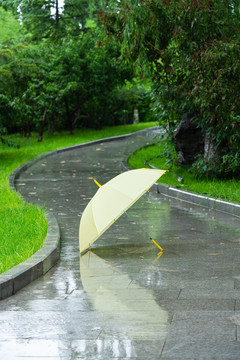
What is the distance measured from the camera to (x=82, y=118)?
38594 millimetres

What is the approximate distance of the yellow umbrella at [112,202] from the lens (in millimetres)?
7688

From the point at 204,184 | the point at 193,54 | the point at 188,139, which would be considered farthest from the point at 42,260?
the point at 188,139

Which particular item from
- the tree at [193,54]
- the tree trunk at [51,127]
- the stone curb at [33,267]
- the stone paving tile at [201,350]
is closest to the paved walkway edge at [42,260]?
the stone curb at [33,267]

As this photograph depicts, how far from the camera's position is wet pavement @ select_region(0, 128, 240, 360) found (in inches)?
178

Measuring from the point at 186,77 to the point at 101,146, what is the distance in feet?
48.6

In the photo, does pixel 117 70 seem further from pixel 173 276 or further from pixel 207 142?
pixel 173 276

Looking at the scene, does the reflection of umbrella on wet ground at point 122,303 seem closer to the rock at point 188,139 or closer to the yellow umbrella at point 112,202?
the yellow umbrella at point 112,202

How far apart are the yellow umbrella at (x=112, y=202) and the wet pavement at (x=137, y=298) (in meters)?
0.36

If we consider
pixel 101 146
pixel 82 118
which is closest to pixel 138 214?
pixel 101 146

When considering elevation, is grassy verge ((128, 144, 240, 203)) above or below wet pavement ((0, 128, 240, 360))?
below

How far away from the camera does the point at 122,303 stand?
575cm

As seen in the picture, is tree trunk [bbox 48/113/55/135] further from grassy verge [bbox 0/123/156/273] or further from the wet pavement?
the wet pavement

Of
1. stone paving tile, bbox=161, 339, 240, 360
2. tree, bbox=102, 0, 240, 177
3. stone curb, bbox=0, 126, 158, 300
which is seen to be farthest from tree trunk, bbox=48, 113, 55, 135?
stone paving tile, bbox=161, 339, 240, 360

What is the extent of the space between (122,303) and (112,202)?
2.24m
